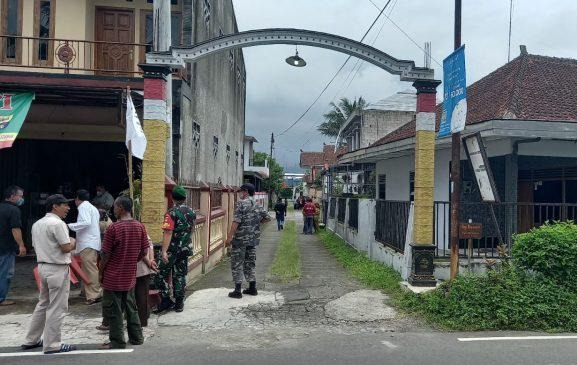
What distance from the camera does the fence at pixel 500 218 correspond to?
8141 millimetres

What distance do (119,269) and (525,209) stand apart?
8.24 m

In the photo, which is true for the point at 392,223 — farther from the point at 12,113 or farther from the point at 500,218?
the point at 12,113

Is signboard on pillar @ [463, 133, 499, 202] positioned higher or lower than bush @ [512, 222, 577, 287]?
higher

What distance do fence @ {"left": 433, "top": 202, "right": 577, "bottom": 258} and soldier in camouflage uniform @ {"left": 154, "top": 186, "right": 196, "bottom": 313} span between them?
4.44 metres

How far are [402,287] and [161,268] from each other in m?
4.01

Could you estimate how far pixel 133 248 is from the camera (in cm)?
504

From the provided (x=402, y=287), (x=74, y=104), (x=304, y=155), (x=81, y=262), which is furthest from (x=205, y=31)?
(x=304, y=155)

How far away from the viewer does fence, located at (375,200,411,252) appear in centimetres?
912

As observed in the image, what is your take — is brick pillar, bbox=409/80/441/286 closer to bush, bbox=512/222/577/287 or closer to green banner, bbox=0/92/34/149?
bush, bbox=512/222/577/287

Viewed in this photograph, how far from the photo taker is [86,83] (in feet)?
31.6

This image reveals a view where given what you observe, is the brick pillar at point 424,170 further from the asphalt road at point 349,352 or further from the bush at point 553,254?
the asphalt road at point 349,352

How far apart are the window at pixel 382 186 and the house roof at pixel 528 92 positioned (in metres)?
4.12

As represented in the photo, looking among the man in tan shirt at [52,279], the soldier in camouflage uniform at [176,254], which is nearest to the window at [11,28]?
the soldier in camouflage uniform at [176,254]

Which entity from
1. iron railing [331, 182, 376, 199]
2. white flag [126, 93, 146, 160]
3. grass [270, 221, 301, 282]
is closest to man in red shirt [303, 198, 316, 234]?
iron railing [331, 182, 376, 199]
